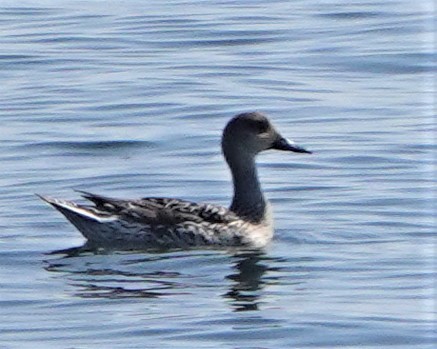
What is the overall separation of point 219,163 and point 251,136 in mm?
1806

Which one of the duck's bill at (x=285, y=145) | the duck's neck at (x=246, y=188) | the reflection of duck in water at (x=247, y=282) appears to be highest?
the duck's bill at (x=285, y=145)

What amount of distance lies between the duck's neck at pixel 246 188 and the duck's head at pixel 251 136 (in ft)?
0.26

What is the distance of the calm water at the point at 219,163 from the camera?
12.8 metres

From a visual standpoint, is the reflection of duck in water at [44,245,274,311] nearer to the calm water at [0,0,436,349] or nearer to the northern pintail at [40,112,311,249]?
the calm water at [0,0,436,349]

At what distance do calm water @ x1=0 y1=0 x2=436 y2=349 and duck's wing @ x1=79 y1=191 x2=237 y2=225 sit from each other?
33cm

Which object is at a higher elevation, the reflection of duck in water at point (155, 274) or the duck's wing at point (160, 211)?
the duck's wing at point (160, 211)

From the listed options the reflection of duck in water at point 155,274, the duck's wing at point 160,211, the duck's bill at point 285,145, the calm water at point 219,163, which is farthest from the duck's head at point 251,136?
the reflection of duck in water at point 155,274

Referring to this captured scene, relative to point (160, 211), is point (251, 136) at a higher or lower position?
higher

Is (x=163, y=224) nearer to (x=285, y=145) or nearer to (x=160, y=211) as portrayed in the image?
(x=160, y=211)

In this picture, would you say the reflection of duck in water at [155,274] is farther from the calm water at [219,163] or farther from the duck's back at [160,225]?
the duck's back at [160,225]

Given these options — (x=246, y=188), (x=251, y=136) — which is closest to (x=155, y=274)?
(x=246, y=188)

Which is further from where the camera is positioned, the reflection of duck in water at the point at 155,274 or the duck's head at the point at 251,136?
the duck's head at the point at 251,136

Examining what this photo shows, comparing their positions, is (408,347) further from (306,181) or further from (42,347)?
(306,181)

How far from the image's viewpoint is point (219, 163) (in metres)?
18.0
